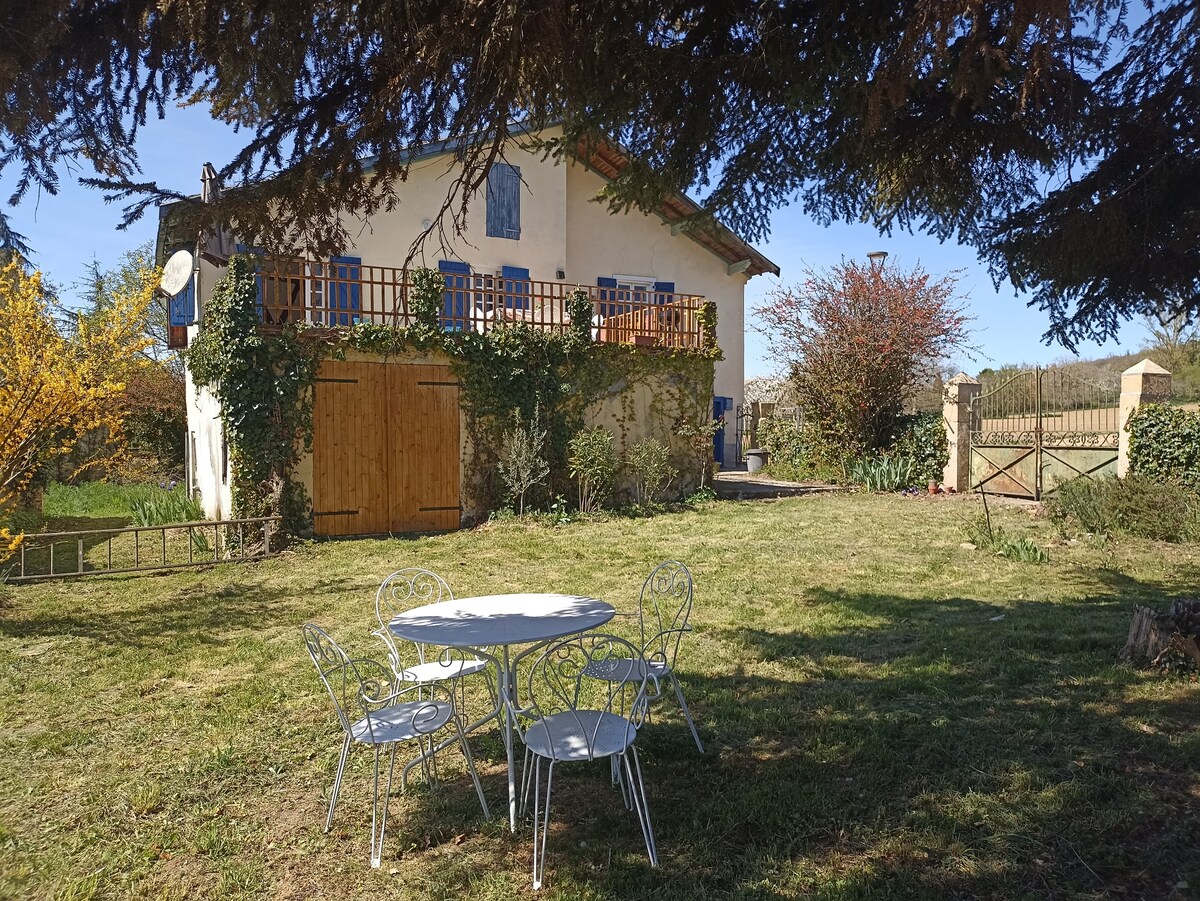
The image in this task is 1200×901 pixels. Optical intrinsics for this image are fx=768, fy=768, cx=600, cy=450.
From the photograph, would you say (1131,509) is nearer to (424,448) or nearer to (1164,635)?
(1164,635)

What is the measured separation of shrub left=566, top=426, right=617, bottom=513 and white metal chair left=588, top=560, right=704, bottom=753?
4.46 m

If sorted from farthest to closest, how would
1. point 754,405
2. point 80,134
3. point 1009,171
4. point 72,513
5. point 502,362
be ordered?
point 754,405 → point 72,513 → point 502,362 → point 1009,171 → point 80,134

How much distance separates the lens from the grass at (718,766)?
9.18 feet

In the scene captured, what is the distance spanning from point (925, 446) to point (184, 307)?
1316 cm

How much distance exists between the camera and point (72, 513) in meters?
12.9

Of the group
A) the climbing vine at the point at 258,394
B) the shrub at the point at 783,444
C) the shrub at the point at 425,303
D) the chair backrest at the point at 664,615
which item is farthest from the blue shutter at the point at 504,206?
the chair backrest at the point at 664,615

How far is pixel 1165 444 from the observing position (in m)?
10.5

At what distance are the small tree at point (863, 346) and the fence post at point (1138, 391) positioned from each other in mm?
4510

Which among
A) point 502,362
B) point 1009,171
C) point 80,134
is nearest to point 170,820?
point 80,134

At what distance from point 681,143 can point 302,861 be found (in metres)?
3.94

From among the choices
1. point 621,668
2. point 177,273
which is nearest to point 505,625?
point 621,668

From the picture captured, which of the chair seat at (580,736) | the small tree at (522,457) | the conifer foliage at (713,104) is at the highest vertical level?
the conifer foliage at (713,104)

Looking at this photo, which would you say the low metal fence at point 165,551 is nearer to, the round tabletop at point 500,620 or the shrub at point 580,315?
the shrub at point 580,315

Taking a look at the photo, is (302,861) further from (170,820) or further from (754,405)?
(754,405)
